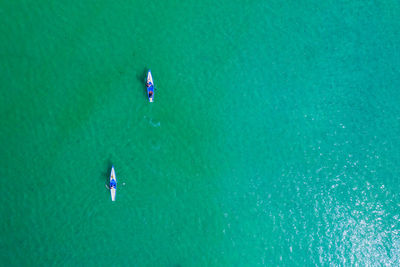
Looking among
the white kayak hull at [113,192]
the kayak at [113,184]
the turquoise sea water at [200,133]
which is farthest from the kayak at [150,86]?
the white kayak hull at [113,192]

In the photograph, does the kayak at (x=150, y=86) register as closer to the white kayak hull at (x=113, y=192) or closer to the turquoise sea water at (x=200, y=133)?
the turquoise sea water at (x=200, y=133)

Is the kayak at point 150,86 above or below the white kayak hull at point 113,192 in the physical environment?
above

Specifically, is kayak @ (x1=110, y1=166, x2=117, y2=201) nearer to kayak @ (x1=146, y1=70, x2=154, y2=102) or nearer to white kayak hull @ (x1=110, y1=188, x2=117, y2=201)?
white kayak hull @ (x1=110, y1=188, x2=117, y2=201)

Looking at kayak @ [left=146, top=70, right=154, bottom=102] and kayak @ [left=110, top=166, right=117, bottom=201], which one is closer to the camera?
kayak @ [left=110, top=166, right=117, bottom=201]

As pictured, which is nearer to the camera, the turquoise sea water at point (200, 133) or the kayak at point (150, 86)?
the turquoise sea water at point (200, 133)

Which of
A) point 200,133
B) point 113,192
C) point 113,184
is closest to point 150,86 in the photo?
point 200,133

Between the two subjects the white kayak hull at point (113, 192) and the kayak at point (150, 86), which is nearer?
the white kayak hull at point (113, 192)

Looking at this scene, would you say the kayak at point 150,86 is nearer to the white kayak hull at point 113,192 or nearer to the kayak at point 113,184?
the kayak at point 113,184

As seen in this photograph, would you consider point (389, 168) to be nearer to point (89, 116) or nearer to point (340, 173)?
point (340, 173)

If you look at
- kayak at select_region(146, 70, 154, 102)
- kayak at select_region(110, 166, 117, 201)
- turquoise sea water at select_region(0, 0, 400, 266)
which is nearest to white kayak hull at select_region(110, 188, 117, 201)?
kayak at select_region(110, 166, 117, 201)
